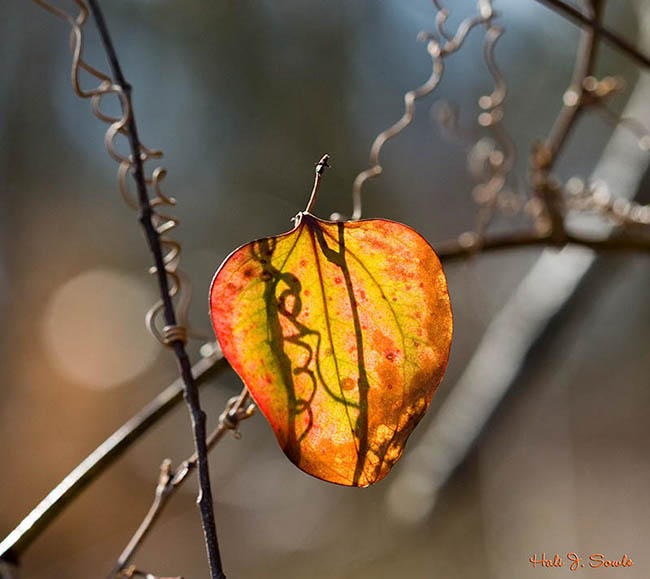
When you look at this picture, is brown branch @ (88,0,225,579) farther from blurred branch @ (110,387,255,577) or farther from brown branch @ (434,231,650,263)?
brown branch @ (434,231,650,263)

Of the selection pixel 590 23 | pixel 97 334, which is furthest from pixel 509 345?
pixel 97 334

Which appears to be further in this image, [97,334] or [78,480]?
[97,334]

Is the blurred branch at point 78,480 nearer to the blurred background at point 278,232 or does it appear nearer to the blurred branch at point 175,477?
the blurred branch at point 175,477

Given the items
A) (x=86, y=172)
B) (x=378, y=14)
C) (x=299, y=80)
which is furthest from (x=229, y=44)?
(x=86, y=172)

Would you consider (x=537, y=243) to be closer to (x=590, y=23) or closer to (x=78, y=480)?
(x=590, y=23)

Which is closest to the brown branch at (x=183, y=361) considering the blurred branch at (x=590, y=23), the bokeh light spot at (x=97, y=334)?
the blurred branch at (x=590, y=23)

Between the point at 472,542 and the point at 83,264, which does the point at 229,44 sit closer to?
the point at 83,264
